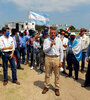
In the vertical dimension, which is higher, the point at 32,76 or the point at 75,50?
the point at 75,50

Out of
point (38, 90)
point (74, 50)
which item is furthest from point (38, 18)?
point (38, 90)

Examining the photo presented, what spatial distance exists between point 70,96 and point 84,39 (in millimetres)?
2951

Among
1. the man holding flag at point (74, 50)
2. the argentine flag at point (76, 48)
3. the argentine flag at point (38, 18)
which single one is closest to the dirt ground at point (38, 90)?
the man holding flag at point (74, 50)

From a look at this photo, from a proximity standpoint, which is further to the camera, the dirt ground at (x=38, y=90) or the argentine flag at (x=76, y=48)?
the argentine flag at (x=76, y=48)

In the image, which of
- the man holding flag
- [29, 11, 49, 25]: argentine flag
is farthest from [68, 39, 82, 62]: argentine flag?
[29, 11, 49, 25]: argentine flag

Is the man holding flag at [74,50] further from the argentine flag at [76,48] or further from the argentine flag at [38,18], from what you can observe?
the argentine flag at [38,18]

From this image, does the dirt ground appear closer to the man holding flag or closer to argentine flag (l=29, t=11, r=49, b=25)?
the man holding flag

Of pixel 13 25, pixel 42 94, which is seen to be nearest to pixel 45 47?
pixel 42 94

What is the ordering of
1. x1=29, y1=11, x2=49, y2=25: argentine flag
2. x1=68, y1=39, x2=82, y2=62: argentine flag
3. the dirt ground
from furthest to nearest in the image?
x1=29, y1=11, x2=49, y2=25: argentine flag
x1=68, y1=39, x2=82, y2=62: argentine flag
the dirt ground

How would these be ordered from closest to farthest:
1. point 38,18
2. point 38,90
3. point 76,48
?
point 38,90
point 76,48
point 38,18

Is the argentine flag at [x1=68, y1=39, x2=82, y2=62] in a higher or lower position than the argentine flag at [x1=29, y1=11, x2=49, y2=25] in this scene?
lower

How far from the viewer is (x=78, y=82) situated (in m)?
4.96

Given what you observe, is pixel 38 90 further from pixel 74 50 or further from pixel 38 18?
pixel 38 18

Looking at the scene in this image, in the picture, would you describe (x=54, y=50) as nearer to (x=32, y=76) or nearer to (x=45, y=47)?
(x=45, y=47)
